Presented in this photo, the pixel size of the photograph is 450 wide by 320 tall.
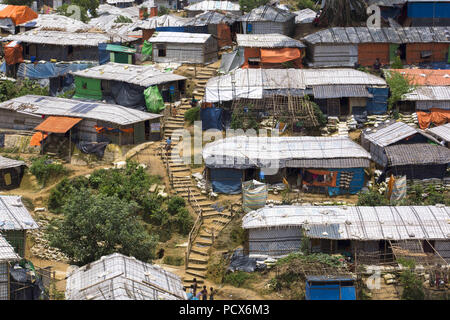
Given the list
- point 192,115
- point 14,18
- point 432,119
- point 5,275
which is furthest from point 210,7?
point 5,275

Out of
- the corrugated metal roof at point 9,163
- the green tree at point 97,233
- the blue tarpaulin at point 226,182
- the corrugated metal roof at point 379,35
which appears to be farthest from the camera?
the corrugated metal roof at point 379,35

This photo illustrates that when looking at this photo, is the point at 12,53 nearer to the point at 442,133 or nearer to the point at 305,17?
the point at 305,17

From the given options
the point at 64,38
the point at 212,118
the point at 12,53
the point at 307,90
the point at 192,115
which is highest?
the point at 64,38

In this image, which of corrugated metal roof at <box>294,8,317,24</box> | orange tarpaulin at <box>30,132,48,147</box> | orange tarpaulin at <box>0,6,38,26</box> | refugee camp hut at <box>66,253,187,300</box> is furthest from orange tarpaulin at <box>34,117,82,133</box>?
orange tarpaulin at <box>0,6,38,26</box>

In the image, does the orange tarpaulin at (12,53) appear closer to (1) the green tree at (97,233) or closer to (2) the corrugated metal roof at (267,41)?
(2) the corrugated metal roof at (267,41)

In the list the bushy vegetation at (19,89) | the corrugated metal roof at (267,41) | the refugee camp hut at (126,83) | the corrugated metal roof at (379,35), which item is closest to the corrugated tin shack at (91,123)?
the refugee camp hut at (126,83)

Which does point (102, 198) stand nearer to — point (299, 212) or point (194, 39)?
point (299, 212)

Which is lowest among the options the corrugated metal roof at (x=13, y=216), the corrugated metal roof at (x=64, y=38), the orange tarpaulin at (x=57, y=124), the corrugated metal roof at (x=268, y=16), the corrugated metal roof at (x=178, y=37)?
the corrugated metal roof at (x=13, y=216)
